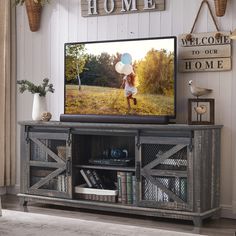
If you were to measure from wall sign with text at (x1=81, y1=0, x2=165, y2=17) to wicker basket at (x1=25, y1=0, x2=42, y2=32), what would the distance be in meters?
0.50

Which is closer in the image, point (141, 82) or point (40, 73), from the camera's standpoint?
point (141, 82)

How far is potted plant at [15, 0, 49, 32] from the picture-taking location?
5.29m

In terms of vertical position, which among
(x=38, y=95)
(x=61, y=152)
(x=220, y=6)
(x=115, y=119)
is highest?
(x=220, y=6)

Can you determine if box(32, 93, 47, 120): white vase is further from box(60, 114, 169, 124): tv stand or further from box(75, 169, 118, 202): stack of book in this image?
box(75, 169, 118, 202): stack of book

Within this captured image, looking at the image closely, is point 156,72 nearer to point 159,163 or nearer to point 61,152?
point 159,163

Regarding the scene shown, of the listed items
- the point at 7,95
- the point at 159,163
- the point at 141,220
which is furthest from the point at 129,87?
the point at 7,95

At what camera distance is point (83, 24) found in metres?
5.15

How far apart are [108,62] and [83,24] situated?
564mm

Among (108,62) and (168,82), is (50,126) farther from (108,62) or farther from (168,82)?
(168,82)

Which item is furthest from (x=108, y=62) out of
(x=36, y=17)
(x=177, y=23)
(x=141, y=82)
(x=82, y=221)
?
(x=82, y=221)

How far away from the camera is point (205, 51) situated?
453cm

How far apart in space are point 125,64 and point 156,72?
0.99ft

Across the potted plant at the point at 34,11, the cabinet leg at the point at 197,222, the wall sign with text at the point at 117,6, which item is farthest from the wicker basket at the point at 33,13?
the cabinet leg at the point at 197,222

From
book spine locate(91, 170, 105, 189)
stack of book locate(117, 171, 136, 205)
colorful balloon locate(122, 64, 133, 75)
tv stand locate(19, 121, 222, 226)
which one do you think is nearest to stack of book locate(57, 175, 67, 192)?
tv stand locate(19, 121, 222, 226)
